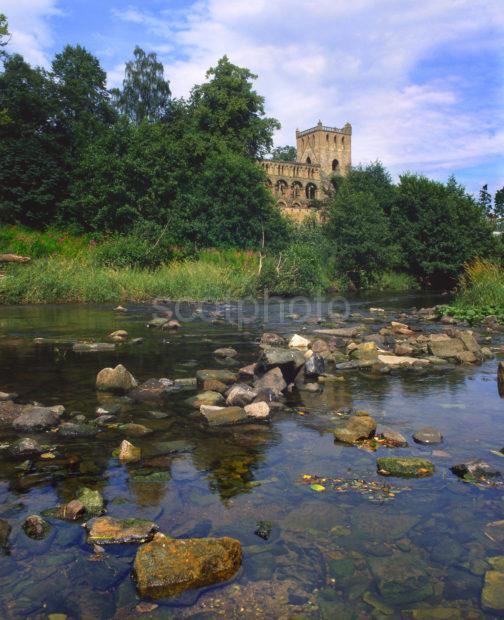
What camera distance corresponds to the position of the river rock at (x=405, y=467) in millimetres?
3588

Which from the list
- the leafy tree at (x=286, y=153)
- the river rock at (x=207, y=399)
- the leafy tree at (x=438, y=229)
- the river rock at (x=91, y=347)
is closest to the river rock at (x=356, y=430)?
the river rock at (x=207, y=399)

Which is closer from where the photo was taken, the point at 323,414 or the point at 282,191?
the point at 323,414

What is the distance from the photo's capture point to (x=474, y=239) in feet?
111

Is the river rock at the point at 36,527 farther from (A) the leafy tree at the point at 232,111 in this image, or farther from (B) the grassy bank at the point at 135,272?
(A) the leafy tree at the point at 232,111

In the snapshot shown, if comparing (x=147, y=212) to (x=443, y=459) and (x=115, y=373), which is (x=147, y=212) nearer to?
(x=115, y=373)

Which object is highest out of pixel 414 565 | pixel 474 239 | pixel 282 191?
pixel 282 191

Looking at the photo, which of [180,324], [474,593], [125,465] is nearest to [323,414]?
[125,465]

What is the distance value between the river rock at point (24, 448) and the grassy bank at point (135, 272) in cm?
1421

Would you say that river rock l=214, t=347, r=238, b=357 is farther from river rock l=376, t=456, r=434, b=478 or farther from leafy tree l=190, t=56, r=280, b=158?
leafy tree l=190, t=56, r=280, b=158

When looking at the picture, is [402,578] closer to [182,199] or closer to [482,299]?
[482,299]

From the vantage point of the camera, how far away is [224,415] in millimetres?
4793

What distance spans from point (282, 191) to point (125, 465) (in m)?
66.4

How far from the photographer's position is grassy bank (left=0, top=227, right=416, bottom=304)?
58.5 ft

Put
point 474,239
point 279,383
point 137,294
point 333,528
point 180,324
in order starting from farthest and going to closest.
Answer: point 474,239
point 137,294
point 180,324
point 279,383
point 333,528
